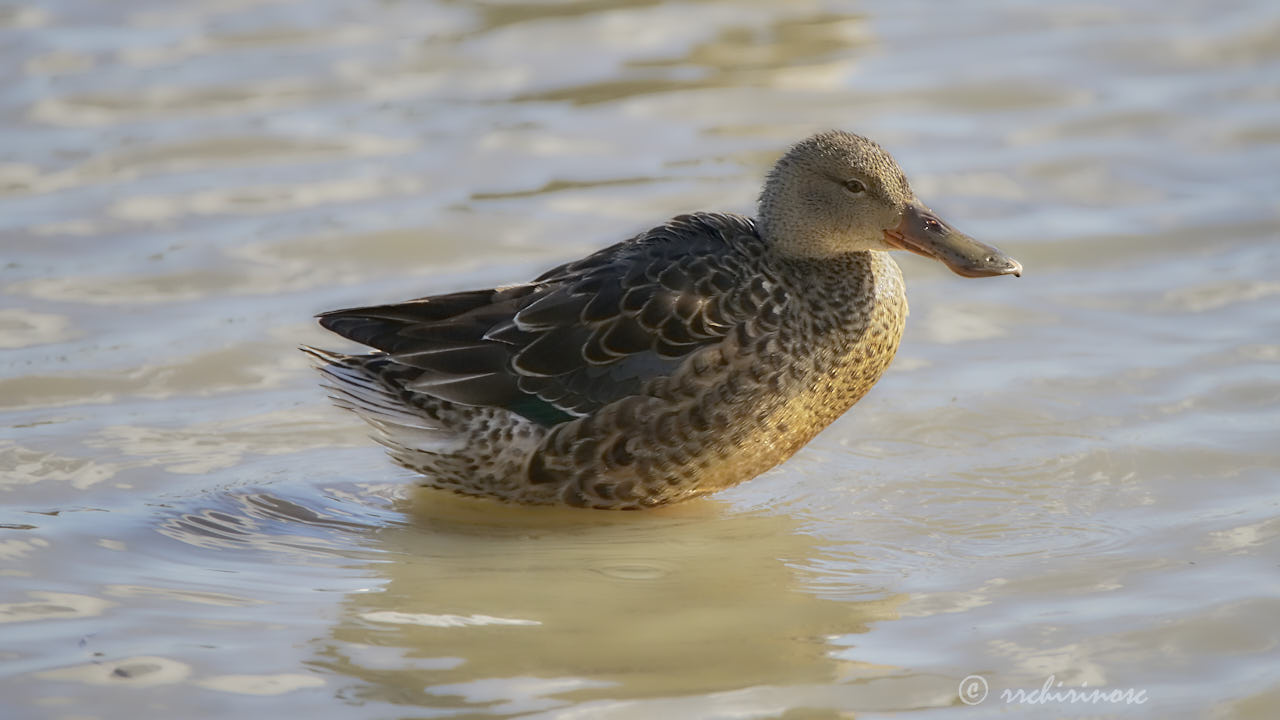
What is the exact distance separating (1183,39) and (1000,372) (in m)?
5.14

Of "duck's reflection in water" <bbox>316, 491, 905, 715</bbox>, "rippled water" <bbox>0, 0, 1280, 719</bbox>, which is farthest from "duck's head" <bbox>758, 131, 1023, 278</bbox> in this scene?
"duck's reflection in water" <bbox>316, 491, 905, 715</bbox>

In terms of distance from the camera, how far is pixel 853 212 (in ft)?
20.7

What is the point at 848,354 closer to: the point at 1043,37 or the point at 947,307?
the point at 947,307

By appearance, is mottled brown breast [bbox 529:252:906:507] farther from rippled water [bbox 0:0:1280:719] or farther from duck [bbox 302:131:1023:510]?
rippled water [bbox 0:0:1280:719]

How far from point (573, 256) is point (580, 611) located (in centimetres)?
359

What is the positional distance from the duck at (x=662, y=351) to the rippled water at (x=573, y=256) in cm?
29

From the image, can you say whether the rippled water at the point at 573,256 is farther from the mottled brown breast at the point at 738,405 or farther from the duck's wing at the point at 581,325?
the duck's wing at the point at 581,325

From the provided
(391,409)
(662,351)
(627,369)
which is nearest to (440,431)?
(391,409)

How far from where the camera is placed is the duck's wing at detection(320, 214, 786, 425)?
609 cm

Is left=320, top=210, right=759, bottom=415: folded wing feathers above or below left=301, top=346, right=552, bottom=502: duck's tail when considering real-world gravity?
above

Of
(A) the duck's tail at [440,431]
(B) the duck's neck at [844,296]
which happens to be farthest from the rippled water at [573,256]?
(B) the duck's neck at [844,296]

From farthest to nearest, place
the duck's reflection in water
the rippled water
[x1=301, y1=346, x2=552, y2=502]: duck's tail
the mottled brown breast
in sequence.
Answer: [x1=301, y1=346, x2=552, y2=502]: duck's tail
the mottled brown breast
the rippled water
the duck's reflection in water

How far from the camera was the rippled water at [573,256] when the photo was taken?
16.5 feet

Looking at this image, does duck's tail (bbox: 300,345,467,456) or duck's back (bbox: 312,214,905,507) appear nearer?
duck's back (bbox: 312,214,905,507)
